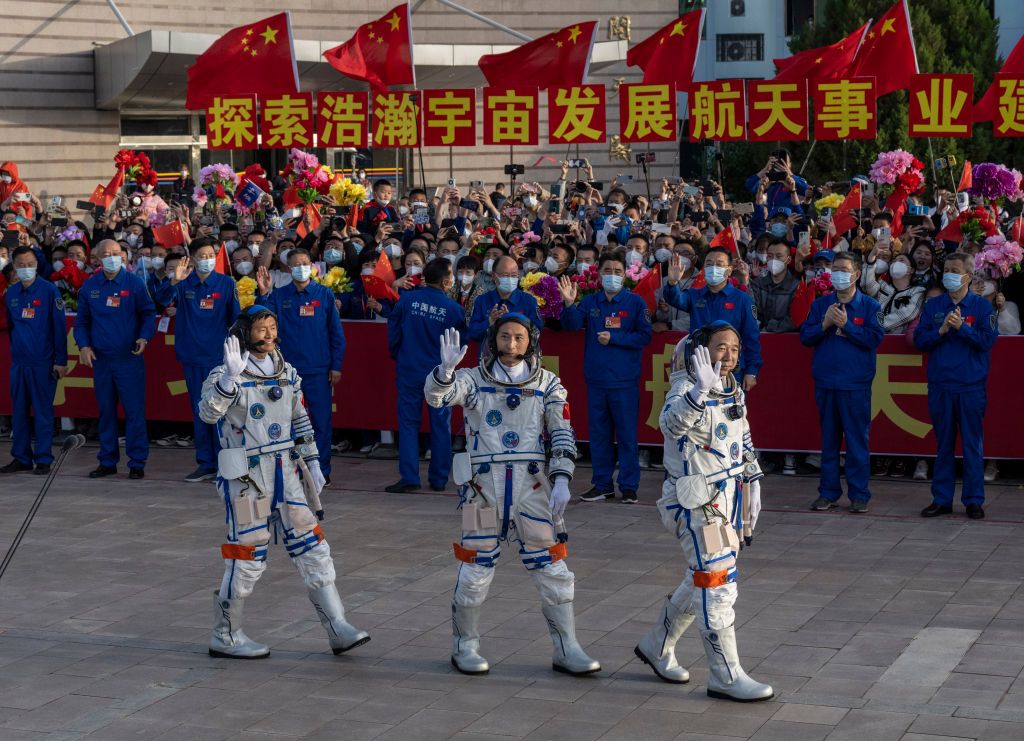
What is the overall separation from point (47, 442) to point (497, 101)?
6707 mm

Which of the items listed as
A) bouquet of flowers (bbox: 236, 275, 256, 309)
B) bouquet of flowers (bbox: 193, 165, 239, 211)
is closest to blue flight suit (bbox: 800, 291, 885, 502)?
bouquet of flowers (bbox: 236, 275, 256, 309)

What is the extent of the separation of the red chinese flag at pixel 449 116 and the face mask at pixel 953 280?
799 centimetres

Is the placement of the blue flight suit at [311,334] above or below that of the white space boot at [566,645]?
above

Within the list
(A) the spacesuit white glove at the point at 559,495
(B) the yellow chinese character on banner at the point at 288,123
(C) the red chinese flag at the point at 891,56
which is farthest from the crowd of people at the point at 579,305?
(A) the spacesuit white glove at the point at 559,495

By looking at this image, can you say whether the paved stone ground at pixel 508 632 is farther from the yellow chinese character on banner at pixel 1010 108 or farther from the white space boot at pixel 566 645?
the yellow chinese character on banner at pixel 1010 108

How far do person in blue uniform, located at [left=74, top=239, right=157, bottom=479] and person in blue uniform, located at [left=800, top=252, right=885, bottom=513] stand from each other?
588 cm

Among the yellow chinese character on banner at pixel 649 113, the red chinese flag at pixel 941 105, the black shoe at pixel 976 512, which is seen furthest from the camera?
the yellow chinese character on banner at pixel 649 113

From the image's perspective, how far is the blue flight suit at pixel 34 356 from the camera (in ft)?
46.9

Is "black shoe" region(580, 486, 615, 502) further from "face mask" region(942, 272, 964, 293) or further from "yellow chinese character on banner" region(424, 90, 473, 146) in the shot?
"yellow chinese character on banner" region(424, 90, 473, 146)

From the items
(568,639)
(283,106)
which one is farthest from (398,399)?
(283,106)

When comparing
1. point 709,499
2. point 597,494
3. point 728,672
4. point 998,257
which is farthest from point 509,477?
point 998,257

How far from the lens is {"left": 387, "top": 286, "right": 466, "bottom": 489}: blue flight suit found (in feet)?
43.2

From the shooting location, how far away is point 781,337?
43.9ft

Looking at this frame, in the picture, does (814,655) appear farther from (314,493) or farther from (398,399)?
(398,399)
